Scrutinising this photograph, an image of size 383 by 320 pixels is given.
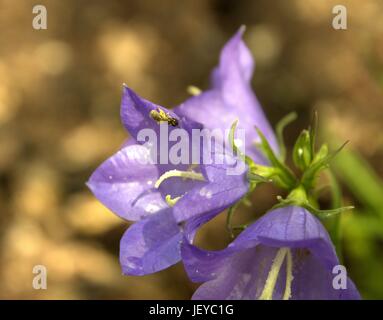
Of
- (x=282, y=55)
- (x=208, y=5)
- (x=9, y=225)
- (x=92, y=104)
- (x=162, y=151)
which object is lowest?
(x=9, y=225)

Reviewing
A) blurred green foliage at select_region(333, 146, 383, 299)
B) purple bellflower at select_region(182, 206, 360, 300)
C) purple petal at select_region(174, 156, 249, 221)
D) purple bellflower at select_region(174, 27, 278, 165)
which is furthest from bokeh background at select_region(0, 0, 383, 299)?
purple petal at select_region(174, 156, 249, 221)

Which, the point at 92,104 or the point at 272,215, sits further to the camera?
the point at 92,104

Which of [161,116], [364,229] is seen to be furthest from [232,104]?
[364,229]

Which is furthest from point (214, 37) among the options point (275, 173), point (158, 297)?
point (275, 173)

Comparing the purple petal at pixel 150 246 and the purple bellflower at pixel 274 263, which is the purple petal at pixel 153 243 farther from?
the purple bellflower at pixel 274 263

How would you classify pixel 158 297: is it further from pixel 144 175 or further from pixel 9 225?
pixel 144 175

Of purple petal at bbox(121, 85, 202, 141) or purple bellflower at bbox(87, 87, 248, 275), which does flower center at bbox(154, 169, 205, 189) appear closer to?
purple bellflower at bbox(87, 87, 248, 275)
